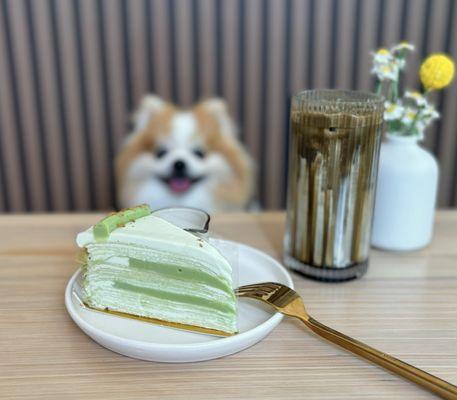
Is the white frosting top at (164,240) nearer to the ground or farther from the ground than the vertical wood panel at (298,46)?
nearer to the ground

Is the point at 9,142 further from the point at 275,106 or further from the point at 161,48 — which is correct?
the point at 275,106

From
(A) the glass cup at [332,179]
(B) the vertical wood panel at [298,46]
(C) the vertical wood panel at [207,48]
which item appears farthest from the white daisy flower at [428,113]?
(C) the vertical wood panel at [207,48]

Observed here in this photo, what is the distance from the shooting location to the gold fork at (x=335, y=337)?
478 millimetres

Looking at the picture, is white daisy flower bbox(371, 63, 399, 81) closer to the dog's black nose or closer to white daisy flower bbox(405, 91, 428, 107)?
white daisy flower bbox(405, 91, 428, 107)

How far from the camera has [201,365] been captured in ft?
1.71

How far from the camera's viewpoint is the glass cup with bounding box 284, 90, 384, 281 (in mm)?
618

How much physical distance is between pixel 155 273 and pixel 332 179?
0.24 m

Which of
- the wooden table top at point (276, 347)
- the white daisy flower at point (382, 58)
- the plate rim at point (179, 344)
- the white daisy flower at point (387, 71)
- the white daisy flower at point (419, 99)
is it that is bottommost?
the wooden table top at point (276, 347)

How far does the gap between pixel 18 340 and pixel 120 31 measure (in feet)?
4.44

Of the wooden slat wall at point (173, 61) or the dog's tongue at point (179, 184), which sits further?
the wooden slat wall at point (173, 61)

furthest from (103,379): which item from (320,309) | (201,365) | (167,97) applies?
(167,97)

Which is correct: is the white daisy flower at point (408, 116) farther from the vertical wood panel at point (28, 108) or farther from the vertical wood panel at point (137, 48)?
the vertical wood panel at point (28, 108)

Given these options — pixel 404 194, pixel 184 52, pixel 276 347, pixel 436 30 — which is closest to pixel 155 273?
pixel 276 347

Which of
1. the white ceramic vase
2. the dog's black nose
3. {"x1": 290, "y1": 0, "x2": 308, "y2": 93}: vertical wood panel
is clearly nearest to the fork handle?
the white ceramic vase
